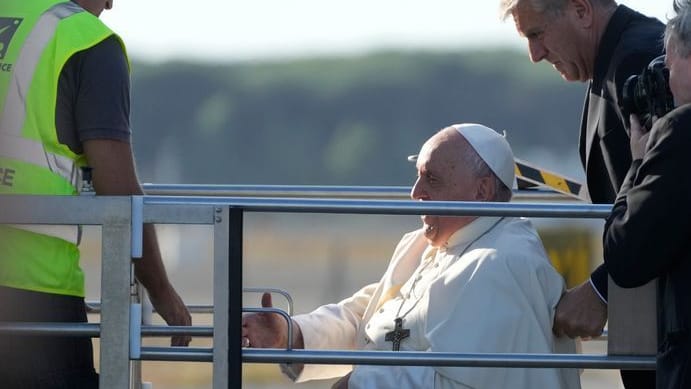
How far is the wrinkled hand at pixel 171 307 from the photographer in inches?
155

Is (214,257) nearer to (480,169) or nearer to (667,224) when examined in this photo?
(667,224)

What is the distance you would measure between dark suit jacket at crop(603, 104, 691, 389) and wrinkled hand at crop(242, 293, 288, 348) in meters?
1.43

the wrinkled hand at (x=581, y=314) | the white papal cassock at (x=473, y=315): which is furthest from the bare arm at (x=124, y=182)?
the wrinkled hand at (x=581, y=314)

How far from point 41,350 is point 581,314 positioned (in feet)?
4.83

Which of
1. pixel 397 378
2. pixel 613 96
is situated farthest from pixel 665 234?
pixel 397 378

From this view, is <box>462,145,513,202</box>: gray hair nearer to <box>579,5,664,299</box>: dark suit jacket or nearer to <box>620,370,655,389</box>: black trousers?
<box>579,5,664,299</box>: dark suit jacket

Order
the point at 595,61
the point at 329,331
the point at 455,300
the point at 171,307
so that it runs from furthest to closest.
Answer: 1. the point at 329,331
2. the point at 595,61
3. the point at 455,300
4. the point at 171,307

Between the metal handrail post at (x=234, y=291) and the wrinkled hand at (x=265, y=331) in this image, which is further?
the wrinkled hand at (x=265, y=331)

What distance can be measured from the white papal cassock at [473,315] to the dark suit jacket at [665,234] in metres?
0.80

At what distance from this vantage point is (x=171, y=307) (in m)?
3.99

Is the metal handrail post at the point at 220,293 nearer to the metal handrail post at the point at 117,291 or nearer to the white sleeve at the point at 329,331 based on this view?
the metal handrail post at the point at 117,291

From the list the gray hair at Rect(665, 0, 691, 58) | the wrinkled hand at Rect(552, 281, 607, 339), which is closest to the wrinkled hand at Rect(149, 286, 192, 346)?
the wrinkled hand at Rect(552, 281, 607, 339)

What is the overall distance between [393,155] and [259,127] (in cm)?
497

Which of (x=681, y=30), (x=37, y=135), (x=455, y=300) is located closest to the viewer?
(x=681, y=30)
